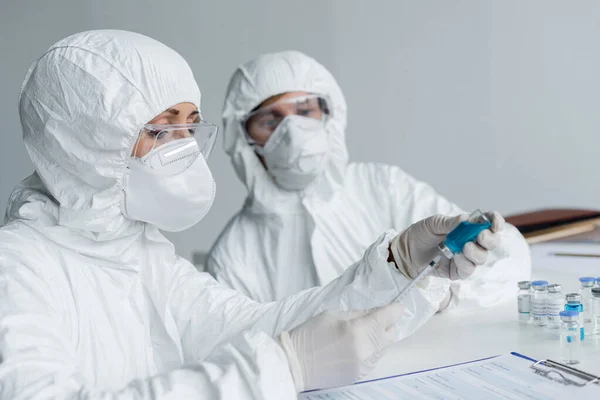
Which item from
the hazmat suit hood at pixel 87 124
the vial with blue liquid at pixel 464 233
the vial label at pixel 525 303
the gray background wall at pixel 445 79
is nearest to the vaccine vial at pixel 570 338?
the vial label at pixel 525 303

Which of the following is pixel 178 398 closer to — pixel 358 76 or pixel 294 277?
pixel 294 277

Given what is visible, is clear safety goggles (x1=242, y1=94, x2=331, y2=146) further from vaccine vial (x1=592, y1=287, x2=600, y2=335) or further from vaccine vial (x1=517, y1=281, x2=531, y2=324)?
vaccine vial (x1=592, y1=287, x2=600, y2=335)

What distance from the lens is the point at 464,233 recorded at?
1084mm

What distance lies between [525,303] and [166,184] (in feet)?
2.68

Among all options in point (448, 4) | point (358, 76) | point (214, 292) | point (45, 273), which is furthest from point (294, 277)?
point (448, 4)

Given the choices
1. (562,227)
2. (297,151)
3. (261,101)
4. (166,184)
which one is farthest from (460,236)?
(562,227)

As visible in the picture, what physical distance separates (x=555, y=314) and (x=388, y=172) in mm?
1003

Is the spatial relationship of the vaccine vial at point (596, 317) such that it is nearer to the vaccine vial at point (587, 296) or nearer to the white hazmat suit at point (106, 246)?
the vaccine vial at point (587, 296)

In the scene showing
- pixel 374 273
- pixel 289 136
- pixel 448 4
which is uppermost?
pixel 448 4

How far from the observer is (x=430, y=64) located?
11.8 ft

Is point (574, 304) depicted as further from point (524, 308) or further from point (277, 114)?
point (277, 114)

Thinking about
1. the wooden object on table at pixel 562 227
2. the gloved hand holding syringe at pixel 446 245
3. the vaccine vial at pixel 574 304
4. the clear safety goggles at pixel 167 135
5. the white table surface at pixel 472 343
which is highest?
the clear safety goggles at pixel 167 135

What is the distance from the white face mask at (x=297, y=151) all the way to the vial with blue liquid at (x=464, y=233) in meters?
0.99

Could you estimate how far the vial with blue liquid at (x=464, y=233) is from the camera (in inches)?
42.4
